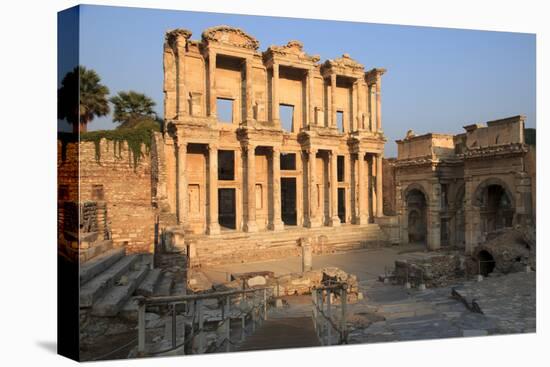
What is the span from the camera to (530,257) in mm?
14453

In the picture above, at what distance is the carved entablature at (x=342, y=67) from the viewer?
70.0ft

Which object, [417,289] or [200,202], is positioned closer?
[417,289]

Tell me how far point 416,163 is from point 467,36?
40.3 ft

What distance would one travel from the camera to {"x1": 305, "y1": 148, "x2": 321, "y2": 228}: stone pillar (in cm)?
2072

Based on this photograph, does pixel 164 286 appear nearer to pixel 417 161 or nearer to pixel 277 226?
pixel 277 226

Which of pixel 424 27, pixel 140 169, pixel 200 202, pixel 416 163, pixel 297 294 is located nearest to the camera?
pixel 424 27

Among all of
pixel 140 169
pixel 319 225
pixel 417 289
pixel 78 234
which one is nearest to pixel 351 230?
pixel 319 225

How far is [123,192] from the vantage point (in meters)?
12.6

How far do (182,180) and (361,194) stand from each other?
10.4m

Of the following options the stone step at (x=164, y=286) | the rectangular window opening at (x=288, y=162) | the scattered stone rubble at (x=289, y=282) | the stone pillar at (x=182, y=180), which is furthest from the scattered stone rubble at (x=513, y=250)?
the rectangular window opening at (x=288, y=162)

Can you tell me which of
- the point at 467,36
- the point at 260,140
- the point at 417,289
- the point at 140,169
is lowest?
the point at 417,289

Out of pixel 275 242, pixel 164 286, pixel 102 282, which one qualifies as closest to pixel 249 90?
pixel 275 242

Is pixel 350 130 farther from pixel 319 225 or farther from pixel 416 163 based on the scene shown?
pixel 319 225

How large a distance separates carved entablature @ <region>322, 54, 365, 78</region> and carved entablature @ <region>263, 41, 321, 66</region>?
1.05 meters
